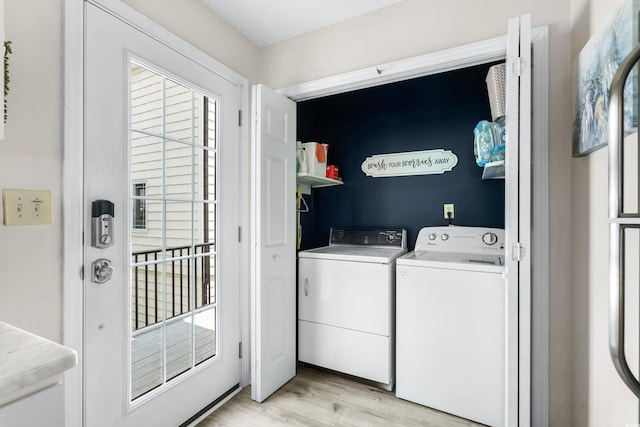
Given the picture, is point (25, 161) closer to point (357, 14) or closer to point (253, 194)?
point (253, 194)

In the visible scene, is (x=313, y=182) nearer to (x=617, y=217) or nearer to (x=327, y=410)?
(x=327, y=410)

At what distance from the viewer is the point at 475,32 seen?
163cm

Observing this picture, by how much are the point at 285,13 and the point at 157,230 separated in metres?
1.53

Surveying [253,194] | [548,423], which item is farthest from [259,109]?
[548,423]

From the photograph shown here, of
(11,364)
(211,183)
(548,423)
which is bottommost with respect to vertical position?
(548,423)

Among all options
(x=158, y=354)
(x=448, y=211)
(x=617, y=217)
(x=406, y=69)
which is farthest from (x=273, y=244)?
(x=617, y=217)

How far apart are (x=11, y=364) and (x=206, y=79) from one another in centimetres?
165

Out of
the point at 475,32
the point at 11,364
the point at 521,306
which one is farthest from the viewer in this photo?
the point at 475,32

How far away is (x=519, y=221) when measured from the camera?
129 centimetres

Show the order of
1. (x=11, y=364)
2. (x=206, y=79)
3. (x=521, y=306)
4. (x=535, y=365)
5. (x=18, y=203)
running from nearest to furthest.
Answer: (x=11, y=364), (x=18, y=203), (x=521, y=306), (x=535, y=365), (x=206, y=79)

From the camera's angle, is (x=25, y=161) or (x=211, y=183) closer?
(x=25, y=161)

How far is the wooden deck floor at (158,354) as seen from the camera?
1.49m

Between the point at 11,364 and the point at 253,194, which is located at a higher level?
the point at 253,194

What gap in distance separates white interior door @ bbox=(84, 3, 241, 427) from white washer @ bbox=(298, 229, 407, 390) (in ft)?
1.81
